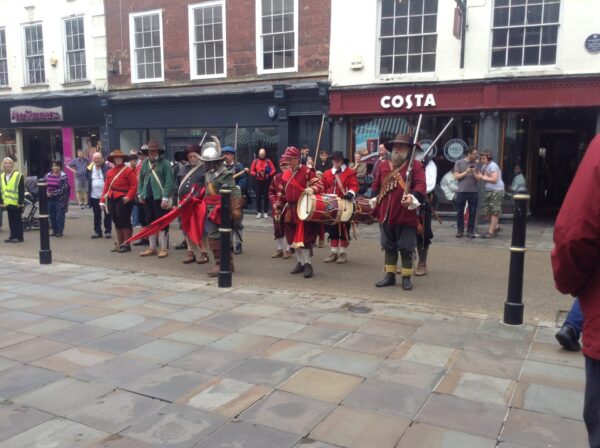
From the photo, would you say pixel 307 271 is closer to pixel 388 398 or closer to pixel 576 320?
pixel 576 320

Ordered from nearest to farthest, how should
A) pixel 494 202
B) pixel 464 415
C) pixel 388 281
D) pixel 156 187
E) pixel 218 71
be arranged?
pixel 464 415, pixel 388 281, pixel 156 187, pixel 494 202, pixel 218 71

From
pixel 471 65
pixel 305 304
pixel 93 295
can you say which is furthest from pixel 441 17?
pixel 93 295

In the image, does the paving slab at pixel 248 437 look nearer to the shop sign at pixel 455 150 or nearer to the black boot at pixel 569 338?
the black boot at pixel 569 338

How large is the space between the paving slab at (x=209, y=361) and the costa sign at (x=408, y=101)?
32.3 ft

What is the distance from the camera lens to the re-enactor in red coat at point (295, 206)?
763 centimetres

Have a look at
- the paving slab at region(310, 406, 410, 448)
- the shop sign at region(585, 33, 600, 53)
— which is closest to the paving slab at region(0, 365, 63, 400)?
the paving slab at region(310, 406, 410, 448)

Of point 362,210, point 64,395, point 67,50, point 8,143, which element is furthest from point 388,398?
point 8,143

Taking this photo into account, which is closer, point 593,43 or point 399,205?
point 399,205

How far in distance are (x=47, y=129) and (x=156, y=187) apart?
1239 centimetres

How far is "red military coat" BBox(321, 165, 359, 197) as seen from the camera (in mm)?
8305

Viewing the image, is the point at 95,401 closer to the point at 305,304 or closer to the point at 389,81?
the point at 305,304

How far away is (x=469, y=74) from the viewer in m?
12.5

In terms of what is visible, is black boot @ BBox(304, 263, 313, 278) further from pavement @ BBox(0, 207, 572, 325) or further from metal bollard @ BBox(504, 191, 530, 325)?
metal bollard @ BBox(504, 191, 530, 325)

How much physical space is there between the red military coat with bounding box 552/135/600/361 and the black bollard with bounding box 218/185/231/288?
5093 millimetres
